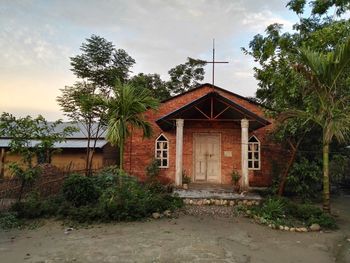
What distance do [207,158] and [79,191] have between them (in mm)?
6523

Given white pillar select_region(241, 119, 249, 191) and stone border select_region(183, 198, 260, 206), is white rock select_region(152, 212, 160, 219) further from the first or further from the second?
white pillar select_region(241, 119, 249, 191)

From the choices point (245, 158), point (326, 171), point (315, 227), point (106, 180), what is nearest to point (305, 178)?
point (245, 158)

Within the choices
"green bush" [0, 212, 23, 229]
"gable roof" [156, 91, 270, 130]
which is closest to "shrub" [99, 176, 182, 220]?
"green bush" [0, 212, 23, 229]

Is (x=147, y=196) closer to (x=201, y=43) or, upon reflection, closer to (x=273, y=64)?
(x=273, y=64)

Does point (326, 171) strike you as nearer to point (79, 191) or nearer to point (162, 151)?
point (79, 191)

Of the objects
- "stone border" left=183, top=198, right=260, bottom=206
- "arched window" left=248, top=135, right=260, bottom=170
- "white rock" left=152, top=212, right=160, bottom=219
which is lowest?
"white rock" left=152, top=212, right=160, bottom=219

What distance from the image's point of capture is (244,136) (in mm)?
11133

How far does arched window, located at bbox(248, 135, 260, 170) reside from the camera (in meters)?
13.3

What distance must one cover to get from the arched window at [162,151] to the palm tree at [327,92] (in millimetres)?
6510

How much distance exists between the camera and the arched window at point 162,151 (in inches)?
533

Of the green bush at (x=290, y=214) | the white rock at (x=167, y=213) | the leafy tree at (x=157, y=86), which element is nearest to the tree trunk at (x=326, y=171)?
the green bush at (x=290, y=214)

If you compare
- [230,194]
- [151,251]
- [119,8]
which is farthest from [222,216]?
[119,8]

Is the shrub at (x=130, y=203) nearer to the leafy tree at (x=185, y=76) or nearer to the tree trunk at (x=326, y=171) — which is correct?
the tree trunk at (x=326, y=171)

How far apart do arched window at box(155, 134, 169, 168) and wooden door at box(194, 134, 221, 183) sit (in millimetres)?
1357
